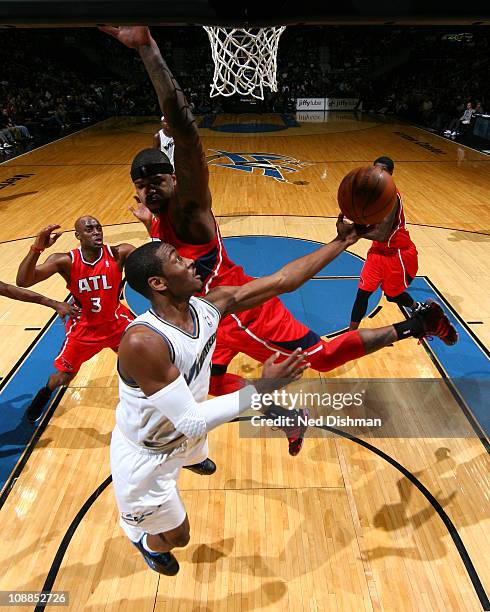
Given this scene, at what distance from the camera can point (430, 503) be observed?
3.15 metres

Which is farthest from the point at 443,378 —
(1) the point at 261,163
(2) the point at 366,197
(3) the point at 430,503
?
(1) the point at 261,163

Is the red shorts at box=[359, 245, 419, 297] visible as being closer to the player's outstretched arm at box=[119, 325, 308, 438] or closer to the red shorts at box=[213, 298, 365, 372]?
the red shorts at box=[213, 298, 365, 372]

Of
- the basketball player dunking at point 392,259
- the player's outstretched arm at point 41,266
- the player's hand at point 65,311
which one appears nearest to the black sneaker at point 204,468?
the player's hand at point 65,311

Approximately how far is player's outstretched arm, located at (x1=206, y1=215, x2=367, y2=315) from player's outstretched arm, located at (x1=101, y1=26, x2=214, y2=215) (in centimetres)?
51

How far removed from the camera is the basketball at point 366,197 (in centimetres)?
271

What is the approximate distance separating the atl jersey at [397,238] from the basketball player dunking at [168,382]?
1971 millimetres

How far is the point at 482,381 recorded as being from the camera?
4273 mm

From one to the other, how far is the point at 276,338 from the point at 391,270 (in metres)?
1.82

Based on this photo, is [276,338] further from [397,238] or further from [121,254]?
[397,238]

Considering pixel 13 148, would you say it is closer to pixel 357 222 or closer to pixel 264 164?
pixel 264 164

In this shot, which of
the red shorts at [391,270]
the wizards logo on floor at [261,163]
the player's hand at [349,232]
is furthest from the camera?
the wizards logo on floor at [261,163]

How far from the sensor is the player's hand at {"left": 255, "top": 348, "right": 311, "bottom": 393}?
208cm

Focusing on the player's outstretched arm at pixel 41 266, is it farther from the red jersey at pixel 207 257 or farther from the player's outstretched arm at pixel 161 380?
the player's outstretched arm at pixel 161 380

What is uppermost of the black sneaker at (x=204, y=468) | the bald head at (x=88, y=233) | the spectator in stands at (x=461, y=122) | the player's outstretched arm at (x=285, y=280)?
the player's outstretched arm at (x=285, y=280)
